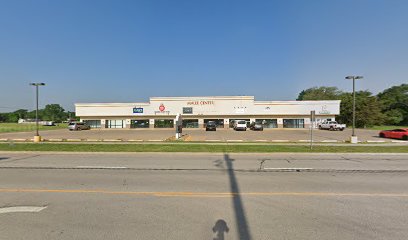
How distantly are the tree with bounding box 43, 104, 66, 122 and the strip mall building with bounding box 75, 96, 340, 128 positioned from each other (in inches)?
4469

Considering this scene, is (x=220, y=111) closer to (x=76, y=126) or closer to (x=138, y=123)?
(x=138, y=123)

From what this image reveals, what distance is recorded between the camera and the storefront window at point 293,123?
153 feet

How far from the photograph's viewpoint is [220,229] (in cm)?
377

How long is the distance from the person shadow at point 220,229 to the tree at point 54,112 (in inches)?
6365

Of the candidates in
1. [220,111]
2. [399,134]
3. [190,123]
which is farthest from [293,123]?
[190,123]

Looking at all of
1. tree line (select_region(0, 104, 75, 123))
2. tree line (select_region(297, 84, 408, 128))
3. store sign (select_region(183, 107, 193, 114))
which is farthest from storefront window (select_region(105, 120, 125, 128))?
tree line (select_region(0, 104, 75, 123))

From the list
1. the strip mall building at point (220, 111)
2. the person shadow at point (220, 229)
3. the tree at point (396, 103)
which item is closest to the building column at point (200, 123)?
the strip mall building at point (220, 111)

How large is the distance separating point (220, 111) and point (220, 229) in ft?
142

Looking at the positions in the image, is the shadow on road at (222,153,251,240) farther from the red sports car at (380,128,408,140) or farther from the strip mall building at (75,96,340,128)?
the strip mall building at (75,96,340,128)

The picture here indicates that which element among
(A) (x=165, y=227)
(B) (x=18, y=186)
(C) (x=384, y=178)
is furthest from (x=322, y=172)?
(B) (x=18, y=186)

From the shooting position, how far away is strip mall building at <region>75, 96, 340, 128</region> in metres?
46.4

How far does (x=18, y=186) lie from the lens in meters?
6.22

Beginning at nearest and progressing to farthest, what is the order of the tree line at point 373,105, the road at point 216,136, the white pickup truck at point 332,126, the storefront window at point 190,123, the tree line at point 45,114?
1. the road at point 216,136
2. the white pickup truck at point 332,126
3. the storefront window at point 190,123
4. the tree line at point 373,105
5. the tree line at point 45,114

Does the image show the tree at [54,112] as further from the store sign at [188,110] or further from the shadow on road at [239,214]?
the shadow on road at [239,214]
